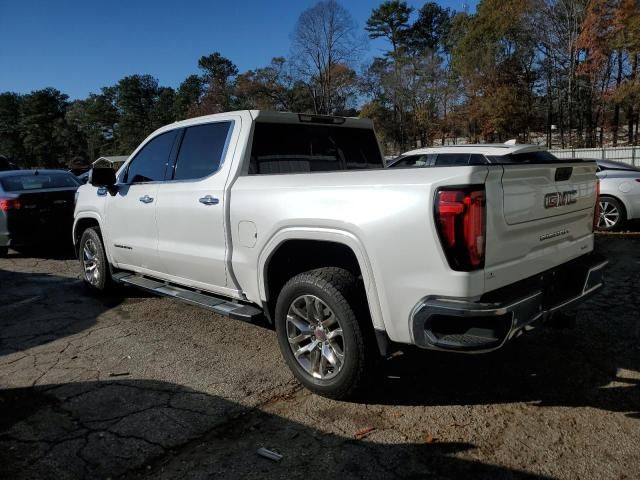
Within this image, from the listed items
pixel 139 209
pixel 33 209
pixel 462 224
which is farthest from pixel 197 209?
pixel 33 209

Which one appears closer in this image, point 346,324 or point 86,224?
point 346,324

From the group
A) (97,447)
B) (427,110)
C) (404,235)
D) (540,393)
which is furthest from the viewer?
(427,110)

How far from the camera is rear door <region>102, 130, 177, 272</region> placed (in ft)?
15.2

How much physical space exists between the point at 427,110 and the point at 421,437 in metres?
47.0

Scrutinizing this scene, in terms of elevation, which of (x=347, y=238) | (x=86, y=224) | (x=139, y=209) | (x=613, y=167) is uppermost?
(x=139, y=209)

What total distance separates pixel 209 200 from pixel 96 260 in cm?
271

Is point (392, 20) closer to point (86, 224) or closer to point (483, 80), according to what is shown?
point (483, 80)

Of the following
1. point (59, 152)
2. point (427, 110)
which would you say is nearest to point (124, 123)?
point (59, 152)

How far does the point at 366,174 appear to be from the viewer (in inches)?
113

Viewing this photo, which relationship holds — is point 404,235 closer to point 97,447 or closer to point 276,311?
point 276,311

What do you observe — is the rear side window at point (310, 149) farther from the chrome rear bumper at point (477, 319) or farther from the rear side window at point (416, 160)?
the rear side window at point (416, 160)

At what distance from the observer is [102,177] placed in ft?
16.2

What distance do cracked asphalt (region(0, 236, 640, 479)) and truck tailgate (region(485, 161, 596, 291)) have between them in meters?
0.91

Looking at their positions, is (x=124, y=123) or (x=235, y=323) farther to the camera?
(x=124, y=123)
